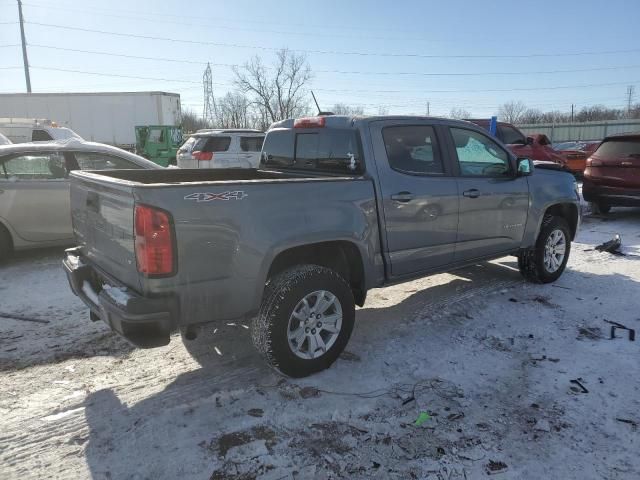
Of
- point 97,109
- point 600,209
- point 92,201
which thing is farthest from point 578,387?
point 97,109

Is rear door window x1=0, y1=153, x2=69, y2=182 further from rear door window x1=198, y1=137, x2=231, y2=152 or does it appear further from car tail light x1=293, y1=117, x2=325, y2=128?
rear door window x1=198, y1=137, x2=231, y2=152

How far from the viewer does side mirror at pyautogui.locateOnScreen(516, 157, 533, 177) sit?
5.05 metres

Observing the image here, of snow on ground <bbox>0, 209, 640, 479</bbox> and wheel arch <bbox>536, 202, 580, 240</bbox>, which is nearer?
snow on ground <bbox>0, 209, 640, 479</bbox>

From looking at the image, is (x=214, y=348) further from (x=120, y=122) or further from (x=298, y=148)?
(x=120, y=122)

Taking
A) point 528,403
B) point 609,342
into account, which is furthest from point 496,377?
point 609,342

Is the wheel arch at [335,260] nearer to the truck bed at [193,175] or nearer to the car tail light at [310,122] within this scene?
the truck bed at [193,175]

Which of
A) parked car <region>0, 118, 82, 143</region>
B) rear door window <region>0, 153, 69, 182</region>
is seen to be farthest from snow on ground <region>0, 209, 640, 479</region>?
parked car <region>0, 118, 82, 143</region>

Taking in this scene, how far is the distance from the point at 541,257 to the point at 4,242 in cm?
665

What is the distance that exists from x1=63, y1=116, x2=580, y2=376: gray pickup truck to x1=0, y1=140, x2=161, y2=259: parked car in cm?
269

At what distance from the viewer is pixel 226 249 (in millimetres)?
3045

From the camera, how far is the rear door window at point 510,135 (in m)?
13.4

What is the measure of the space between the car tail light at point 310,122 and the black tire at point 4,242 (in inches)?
169

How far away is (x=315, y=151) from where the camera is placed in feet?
14.4

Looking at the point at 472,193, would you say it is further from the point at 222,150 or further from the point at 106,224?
the point at 222,150
